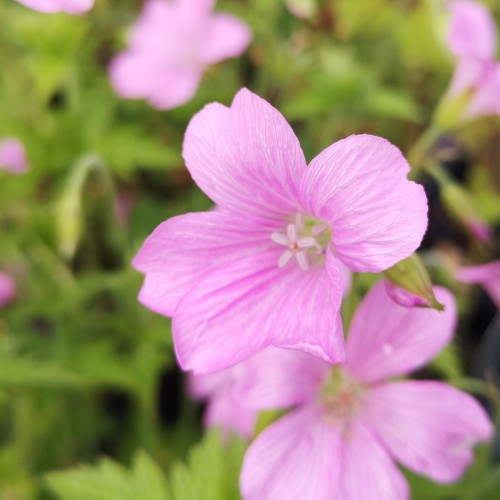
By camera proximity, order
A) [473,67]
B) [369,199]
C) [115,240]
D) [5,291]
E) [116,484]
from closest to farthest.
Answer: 1. [369,199]
2. [116,484]
3. [473,67]
4. [5,291]
5. [115,240]

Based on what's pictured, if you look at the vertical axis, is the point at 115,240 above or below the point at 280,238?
below

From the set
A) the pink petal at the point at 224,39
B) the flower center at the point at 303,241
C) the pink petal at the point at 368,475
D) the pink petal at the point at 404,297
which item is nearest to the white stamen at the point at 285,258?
the flower center at the point at 303,241

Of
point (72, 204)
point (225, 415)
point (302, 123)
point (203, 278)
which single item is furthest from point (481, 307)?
point (203, 278)

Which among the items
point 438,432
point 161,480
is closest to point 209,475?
point 161,480

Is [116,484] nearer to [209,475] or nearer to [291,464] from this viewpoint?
[209,475]

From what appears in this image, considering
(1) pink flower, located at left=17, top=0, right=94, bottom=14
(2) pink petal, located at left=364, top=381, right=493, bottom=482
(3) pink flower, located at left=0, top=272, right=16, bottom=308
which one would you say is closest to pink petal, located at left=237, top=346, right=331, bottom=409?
(2) pink petal, located at left=364, top=381, right=493, bottom=482

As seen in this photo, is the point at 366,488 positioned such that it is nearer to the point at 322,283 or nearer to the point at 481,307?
the point at 322,283

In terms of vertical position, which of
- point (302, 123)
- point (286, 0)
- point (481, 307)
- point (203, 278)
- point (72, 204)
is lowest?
point (481, 307)
